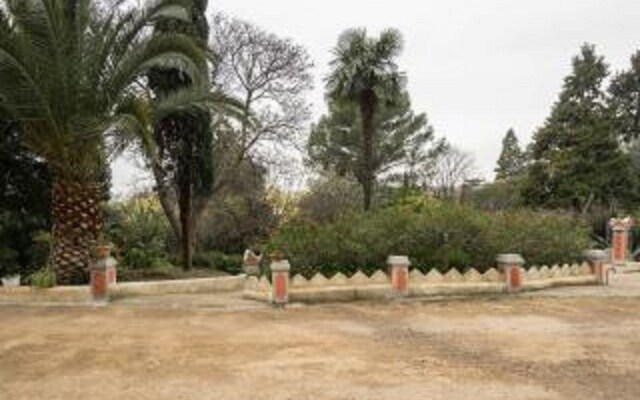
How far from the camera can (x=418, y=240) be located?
1672cm

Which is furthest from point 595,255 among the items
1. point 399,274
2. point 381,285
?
point 381,285

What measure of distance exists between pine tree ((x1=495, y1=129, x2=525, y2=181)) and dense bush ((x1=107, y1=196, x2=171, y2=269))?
43.6m

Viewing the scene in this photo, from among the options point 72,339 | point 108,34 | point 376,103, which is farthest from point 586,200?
point 72,339

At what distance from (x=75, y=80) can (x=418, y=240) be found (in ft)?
24.1

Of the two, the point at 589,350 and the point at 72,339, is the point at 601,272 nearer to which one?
the point at 589,350

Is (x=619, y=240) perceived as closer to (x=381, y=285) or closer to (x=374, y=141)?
(x=381, y=285)

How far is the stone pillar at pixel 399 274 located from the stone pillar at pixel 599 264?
5.78 meters

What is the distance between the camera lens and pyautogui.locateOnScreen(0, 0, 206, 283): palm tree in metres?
14.7

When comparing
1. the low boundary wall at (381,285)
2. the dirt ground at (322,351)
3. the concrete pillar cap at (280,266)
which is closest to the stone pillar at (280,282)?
the concrete pillar cap at (280,266)

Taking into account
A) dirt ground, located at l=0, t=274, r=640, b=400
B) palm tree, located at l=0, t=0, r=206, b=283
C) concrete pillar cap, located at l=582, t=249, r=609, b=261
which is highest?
palm tree, located at l=0, t=0, r=206, b=283

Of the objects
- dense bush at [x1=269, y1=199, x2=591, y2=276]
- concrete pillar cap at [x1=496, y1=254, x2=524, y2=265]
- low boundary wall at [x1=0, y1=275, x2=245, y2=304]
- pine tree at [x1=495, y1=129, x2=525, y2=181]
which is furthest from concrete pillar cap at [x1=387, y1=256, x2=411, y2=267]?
pine tree at [x1=495, y1=129, x2=525, y2=181]

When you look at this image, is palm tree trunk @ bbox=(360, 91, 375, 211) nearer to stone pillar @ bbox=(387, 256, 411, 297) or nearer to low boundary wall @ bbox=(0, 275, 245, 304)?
low boundary wall @ bbox=(0, 275, 245, 304)

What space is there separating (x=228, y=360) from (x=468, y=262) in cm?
806

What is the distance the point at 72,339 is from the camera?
1133 cm
